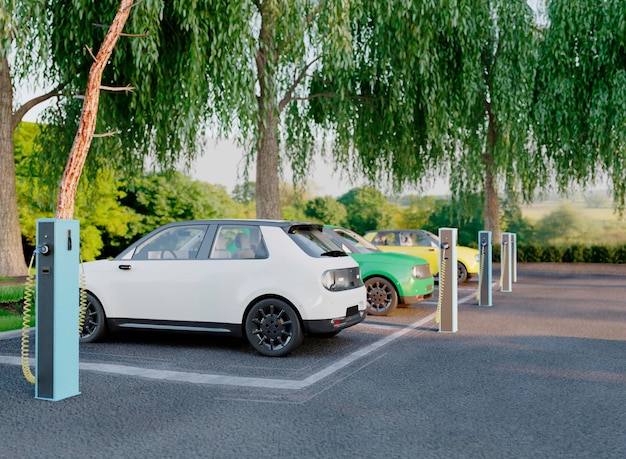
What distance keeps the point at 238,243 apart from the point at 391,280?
4.10 metres

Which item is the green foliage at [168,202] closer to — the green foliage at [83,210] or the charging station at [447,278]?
the green foliage at [83,210]

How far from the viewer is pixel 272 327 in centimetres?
777

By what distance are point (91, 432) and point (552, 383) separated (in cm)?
420

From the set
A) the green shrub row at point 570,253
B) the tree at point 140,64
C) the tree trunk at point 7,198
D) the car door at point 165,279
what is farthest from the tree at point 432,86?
the car door at point 165,279

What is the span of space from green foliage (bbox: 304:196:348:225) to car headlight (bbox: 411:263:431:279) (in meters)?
63.8

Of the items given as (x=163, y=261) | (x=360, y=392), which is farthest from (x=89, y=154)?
(x=360, y=392)

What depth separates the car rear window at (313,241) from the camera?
7.93 m

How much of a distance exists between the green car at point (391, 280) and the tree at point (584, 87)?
1301cm

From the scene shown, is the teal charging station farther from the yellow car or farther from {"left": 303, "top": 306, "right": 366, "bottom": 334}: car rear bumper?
the yellow car

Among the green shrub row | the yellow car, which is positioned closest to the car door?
the yellow car

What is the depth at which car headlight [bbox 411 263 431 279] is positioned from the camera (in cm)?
1160

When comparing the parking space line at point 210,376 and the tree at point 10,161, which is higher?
the tree at point 10,161

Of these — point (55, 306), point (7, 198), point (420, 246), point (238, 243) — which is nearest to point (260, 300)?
point (238, 243)

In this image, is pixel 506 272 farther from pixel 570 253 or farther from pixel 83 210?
pixel 83 210
